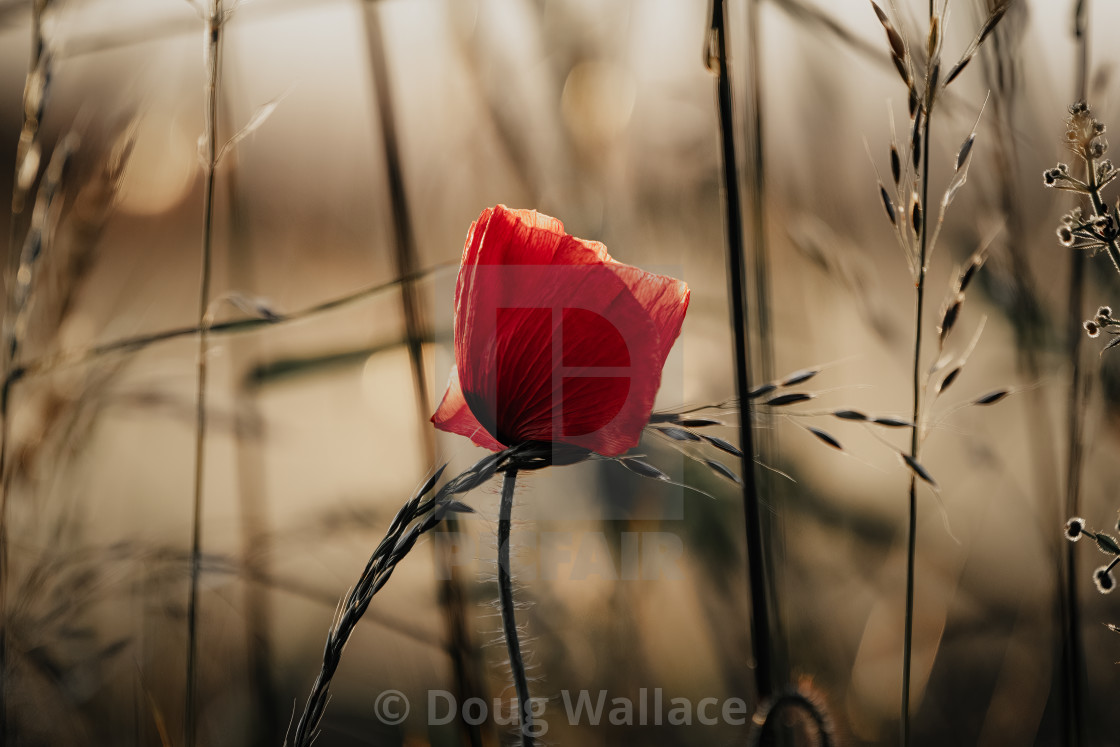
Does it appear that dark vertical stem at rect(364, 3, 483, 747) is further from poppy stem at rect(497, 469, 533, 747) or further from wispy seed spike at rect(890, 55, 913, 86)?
wispy seed spike at rect(890, 55, 913, 86)

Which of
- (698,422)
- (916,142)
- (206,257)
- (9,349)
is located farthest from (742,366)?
(9,349)

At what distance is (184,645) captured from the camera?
49 centimetres

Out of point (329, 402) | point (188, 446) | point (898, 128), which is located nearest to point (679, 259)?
point (898, 128)

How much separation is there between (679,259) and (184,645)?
1.70ft

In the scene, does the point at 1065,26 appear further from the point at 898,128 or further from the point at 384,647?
the point at 384,647

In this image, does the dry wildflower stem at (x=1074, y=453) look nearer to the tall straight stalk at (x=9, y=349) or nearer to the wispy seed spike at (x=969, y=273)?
the wispy seed spike at (x=969, y=273)

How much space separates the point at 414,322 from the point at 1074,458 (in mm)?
513

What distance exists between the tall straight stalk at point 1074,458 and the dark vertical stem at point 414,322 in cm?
42

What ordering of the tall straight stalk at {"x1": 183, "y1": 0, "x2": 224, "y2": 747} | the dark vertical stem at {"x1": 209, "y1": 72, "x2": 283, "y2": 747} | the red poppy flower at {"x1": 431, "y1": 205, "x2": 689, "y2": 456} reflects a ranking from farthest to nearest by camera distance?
the dark vertical stem at {"x1": 209, "y1": 72, "x2": 283, "y2": 747}, the tall straight stalk at {"x1": 183, "y1": 0, "x2": 224, "y2": 747}, the red poppy flower at {"x1": 431, "y1": 205, "x2": 689, "y2": 456}

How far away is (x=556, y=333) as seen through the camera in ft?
0.81

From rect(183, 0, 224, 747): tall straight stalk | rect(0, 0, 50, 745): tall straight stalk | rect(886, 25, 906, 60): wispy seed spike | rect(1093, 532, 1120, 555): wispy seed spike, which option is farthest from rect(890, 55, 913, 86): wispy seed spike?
rect(0, 0, 50, 745): tall straight stalk

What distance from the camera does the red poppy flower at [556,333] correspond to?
0.78 ft

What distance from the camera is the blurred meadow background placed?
47 cm

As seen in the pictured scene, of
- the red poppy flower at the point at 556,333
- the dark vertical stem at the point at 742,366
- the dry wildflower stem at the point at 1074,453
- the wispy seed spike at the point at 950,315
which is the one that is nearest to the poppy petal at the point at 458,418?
the red poppy flower at the point at 556,333
